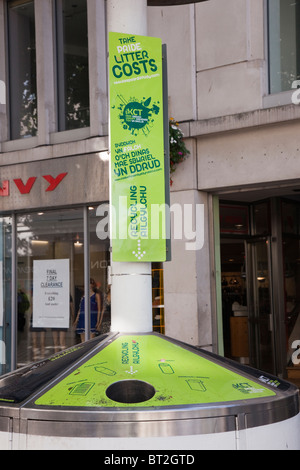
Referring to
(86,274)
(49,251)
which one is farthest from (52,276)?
(86,274)

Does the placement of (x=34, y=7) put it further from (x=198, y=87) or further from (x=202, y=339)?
(x=202, y=339)

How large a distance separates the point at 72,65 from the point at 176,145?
3.10m

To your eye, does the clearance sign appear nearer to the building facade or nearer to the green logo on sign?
the green logo on sign

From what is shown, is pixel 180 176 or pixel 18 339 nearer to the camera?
pixel 180 176

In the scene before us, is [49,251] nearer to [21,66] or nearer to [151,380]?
[21,66]

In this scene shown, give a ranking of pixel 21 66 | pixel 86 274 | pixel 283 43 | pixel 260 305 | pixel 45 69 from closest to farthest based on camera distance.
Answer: pixel 283 43, pixel 86 274, pixel 45 69, pixel 260 305, pixel 21 66

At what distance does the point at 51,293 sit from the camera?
10992 mm

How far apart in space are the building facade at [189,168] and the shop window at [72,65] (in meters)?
0.02

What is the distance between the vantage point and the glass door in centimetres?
1093

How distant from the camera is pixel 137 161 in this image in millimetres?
4449

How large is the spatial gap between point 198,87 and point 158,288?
9.68 ft

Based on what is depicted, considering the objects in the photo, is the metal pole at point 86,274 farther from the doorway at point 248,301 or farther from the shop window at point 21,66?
the doorway at point 248,301
